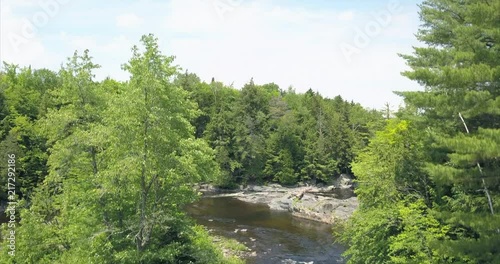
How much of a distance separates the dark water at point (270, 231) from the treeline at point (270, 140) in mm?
12604

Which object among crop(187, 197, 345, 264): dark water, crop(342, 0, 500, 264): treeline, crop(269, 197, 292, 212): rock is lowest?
crop(187, 197, 345, 264): dark water

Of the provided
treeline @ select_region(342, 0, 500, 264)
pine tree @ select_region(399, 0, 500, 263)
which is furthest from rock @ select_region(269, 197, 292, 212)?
pine tree @ select_region(399, 0, 500, 263)

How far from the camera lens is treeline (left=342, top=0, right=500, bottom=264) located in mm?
12352

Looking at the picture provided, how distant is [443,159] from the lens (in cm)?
1938

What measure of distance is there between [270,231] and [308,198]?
12184 millimetres

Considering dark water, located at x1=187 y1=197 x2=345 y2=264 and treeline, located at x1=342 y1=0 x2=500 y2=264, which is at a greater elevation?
treeline, located at x1=342 y1=0 x2=500 y2=264

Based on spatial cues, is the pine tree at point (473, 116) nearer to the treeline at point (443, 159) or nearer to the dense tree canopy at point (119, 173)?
the treeline at point (443, 159)

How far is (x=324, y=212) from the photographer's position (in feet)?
139

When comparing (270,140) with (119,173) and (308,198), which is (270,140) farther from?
(119,173)

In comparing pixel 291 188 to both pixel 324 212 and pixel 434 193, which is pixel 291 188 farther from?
pixel 434 193

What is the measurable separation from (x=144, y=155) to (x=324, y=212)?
30.1 metres

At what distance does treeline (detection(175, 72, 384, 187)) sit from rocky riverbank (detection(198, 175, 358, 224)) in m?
2.29

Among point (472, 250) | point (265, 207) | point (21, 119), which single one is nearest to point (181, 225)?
point (472, 250)

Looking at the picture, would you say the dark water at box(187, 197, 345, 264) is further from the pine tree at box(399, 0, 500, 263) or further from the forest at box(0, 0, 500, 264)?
the pine tree at box(399, 0, 500, 263)
